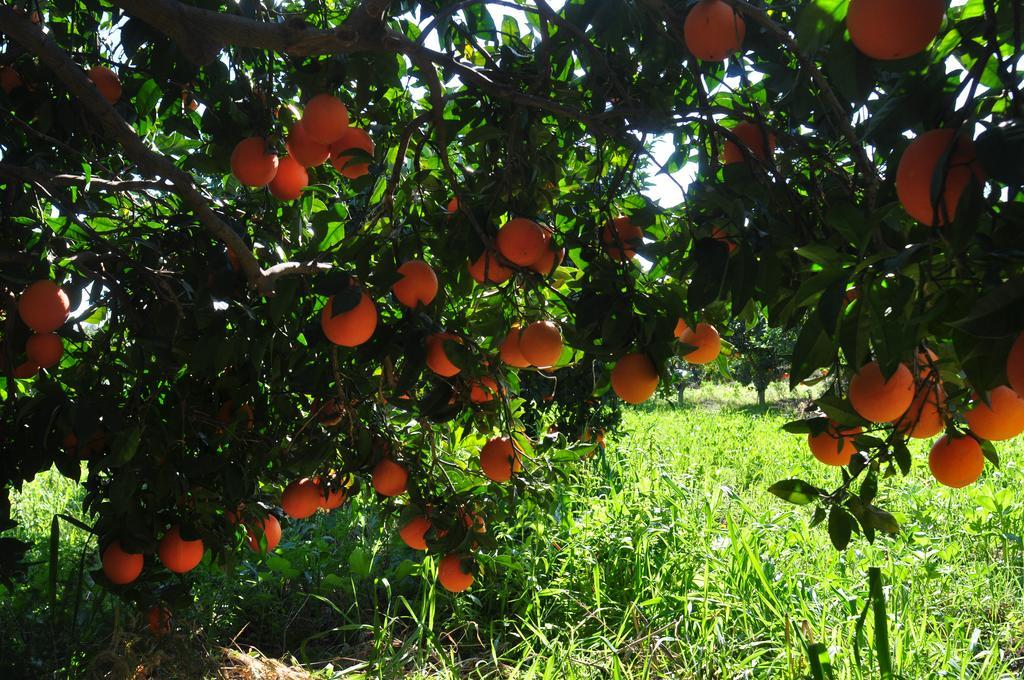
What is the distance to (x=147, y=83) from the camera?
1.79m

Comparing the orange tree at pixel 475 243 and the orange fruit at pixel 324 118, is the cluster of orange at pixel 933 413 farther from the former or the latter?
the orange fruit at pixel 324 118

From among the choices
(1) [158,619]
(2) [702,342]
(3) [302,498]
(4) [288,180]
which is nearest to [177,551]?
(3) [302,498]

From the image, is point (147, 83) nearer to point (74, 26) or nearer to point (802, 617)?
point (74, 26)

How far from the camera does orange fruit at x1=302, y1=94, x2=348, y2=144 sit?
140 cm

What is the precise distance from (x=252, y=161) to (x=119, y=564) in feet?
2.97

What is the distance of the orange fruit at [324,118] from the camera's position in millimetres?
1397

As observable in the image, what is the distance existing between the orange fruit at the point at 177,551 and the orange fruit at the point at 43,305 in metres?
0.56

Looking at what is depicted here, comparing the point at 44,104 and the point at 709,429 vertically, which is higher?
the point at 709,429

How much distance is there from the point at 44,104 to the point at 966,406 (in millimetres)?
1921

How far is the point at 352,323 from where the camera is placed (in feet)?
3.90

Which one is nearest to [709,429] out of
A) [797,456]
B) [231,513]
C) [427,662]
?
[797,456]

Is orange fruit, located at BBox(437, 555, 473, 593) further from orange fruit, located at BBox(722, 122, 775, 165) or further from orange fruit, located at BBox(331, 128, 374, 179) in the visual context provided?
orange fruit, located at BBox(722, 122, 775, 165)

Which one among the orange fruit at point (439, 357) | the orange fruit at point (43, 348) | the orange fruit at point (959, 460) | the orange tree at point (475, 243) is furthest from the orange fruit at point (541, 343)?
the orange fruit at point (43, 348)

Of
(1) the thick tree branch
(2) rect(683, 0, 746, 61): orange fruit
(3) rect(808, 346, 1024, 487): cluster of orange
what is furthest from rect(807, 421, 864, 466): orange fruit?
(1) the thick tree branch
